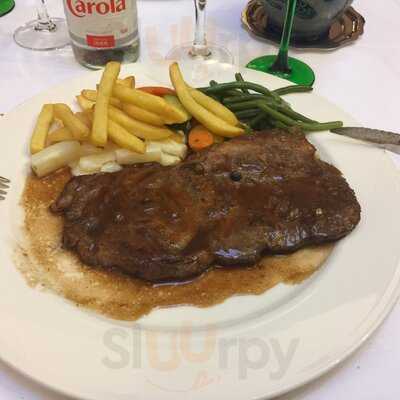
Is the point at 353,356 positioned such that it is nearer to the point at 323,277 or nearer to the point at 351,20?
the point at 323,277

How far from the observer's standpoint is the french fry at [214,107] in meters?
2.04

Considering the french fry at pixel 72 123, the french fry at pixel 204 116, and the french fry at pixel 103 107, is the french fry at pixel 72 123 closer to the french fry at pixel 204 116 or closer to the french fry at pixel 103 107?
the french fry at pixel 103 107

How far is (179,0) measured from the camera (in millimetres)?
3221

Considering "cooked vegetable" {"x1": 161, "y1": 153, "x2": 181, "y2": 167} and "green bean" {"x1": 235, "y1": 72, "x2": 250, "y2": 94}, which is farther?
"green bean" {"x1": 235, "y1": 72, "x2": 250, "y2": 94}

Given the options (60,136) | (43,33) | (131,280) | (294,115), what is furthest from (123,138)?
(43,33)

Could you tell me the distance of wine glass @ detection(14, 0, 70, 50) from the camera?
277 cm

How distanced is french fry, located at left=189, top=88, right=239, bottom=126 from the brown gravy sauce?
2.25ft

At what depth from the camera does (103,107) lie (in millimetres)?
1876

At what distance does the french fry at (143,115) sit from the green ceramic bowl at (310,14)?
1.20 meters

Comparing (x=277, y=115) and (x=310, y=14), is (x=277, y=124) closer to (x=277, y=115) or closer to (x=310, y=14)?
(x=277, y=115)

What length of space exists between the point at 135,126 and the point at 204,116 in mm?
296

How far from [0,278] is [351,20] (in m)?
2.56

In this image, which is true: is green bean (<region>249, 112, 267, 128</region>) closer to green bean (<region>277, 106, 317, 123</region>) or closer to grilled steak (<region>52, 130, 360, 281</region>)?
green bean (<region>277, 106, 317, 123</region>)

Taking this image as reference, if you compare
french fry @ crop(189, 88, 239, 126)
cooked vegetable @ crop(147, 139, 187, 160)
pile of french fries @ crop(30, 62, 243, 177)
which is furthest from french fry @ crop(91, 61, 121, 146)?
french fry @ crop(189, 88, 239, 126)
